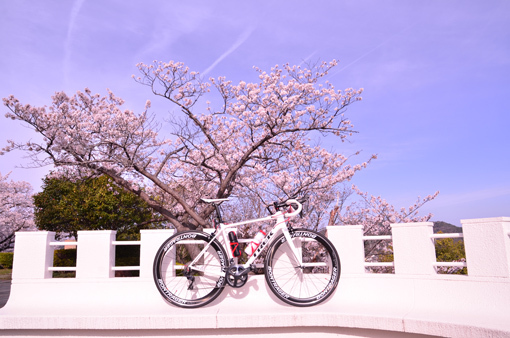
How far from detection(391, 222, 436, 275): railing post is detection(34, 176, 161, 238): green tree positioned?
50.1 feet

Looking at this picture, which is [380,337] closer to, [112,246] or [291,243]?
[291,243]

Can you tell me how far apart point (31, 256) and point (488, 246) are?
6.56 meters

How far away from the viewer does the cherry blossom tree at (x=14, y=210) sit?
3008 cm

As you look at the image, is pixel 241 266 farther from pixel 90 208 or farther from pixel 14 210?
pixel 14 210

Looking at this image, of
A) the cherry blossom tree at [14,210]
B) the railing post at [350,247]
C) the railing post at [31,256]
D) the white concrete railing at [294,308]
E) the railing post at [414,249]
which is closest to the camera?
the white concrete railing at [294,308]

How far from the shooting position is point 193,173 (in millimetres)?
15680

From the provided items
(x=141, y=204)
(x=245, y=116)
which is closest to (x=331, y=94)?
(x=245, y=116)

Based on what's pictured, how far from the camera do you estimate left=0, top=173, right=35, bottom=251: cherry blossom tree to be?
30.1m

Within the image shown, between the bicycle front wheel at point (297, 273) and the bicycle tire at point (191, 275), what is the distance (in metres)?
0.72

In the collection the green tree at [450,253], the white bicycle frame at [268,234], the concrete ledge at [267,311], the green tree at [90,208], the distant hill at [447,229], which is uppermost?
the green tree at [90,208]

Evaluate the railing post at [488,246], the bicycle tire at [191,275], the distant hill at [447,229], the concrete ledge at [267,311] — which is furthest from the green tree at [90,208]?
the railing post at [488,246]

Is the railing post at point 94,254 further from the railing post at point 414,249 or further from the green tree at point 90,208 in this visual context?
the green tree at point 90,208

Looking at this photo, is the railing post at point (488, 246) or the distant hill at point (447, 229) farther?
the distant hill at point (447, 229)

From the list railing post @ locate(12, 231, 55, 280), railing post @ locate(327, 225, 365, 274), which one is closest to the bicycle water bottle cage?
railing post @ locate(327, 225, 365, 274)
